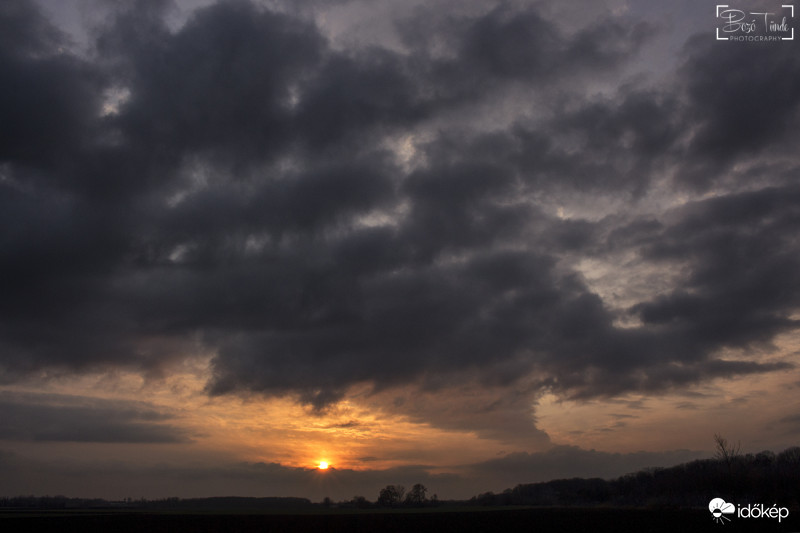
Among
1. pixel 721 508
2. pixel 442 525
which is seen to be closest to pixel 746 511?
pixel 721 508

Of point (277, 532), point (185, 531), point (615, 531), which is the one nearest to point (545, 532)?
point (615, 531)

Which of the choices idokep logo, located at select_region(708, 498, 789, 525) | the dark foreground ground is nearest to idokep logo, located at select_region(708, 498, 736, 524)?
idokep logo, located at select_region(708, 498, 789, 525)

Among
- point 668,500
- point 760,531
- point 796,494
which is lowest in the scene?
point 668,500

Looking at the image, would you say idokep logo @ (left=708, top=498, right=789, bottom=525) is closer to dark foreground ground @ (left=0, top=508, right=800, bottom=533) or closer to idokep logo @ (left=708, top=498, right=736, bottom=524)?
idokep logo @ (left=708, top=498, right=736, bottom=524)

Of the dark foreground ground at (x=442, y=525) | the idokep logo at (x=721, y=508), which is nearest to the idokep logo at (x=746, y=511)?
the idokep logo at (x=721, y=508)

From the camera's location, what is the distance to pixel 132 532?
82.4 m

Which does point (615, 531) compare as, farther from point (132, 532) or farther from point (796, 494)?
point (796, 494)

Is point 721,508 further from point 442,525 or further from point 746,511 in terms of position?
point 442,525

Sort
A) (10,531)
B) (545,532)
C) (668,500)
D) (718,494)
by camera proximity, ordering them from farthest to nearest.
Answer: (668,500) < (718,494) < (10,531) < (545,532)

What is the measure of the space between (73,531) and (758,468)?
634ft

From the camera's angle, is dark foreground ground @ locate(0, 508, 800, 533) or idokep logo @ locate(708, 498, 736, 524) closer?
dark foreground ground @ locate(0, 508, 800, 533)

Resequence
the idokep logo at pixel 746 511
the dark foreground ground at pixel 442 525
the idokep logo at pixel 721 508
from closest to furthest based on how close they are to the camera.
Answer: the dark foreground ground at pixel 442 525
the idokep logo at pixel 746 511
the idokep logo at pixel 721 508

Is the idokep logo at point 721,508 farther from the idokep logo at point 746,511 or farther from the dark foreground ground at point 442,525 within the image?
the dark foreground ground at point 442,525

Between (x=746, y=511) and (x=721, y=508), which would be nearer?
(x=746, y=511)
